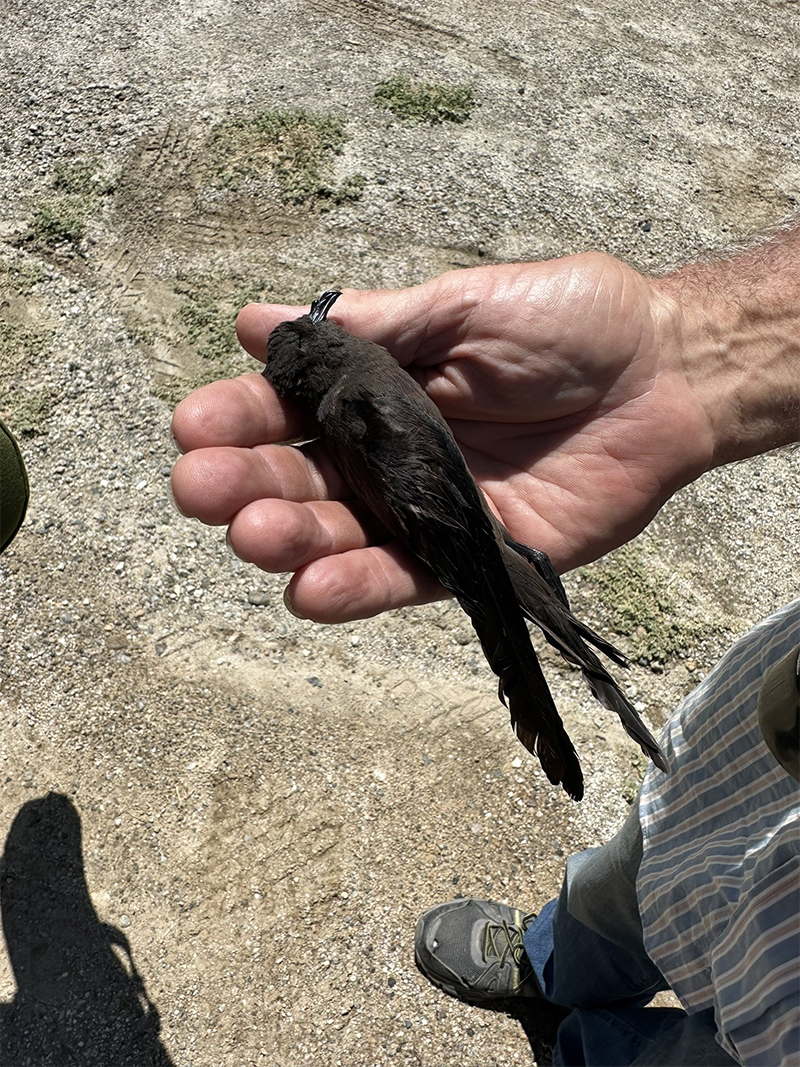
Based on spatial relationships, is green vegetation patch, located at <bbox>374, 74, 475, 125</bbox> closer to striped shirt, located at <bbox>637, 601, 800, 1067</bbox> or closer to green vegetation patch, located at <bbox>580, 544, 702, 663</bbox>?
green vegetation patch, located at <bbox>580, 544, 702, 663</bbox>

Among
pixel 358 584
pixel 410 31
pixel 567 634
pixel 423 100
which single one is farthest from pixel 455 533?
pixel 410 31

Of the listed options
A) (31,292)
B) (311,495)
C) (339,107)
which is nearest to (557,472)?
(311,495)

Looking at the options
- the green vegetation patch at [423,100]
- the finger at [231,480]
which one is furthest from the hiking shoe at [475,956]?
the green vegetation patch at [423,100]

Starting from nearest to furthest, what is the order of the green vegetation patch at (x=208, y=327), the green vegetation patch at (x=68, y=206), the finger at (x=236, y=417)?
the finger at (x=236, y=417) < the green vegetation patch at (x=208, y=327) < the green vegetation patch at (x=68, y=206)

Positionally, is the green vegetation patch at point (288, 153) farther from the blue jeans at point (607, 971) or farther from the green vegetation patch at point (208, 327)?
the blue jeans at point (607, 971)

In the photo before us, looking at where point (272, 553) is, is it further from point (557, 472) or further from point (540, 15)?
point (540, 15)

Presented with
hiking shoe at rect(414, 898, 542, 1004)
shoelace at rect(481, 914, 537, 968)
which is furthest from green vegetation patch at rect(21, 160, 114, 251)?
shoelace at rect(481, 914, 537, 968)
